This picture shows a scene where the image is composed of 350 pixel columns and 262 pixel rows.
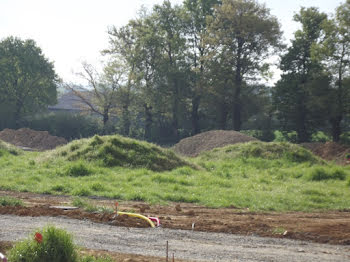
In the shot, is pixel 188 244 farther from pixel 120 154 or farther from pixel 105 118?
pixel 105 118

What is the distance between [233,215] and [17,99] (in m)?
43.9

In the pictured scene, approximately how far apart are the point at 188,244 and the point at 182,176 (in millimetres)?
9142

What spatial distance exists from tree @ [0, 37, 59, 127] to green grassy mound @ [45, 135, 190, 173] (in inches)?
1289

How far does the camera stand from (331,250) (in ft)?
22.2

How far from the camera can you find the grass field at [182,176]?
12238 millimetres

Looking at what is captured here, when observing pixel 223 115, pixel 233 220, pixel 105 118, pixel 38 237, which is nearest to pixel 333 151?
pixel 223 115

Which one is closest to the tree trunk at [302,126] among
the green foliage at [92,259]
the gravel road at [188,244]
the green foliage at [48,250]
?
the gravel road at [188,244]

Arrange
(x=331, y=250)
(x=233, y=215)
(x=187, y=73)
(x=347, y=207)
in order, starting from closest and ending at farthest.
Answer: (x=331, y=250) → (x=233, y=215) → (x=347, y=207) → (x=187, y=73)

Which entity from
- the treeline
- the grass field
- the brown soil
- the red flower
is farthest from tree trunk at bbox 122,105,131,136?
the red flower

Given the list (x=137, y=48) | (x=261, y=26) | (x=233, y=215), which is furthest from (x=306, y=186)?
(x=137, y=48)

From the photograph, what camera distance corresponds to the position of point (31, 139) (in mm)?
36375

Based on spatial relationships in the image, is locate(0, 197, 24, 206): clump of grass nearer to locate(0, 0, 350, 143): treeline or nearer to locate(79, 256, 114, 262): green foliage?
locate(79, 256, 114, 262): green foliage

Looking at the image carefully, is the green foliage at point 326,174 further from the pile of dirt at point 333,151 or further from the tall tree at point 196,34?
the tall tree at point 196,34

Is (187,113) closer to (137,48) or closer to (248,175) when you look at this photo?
(137,48)
